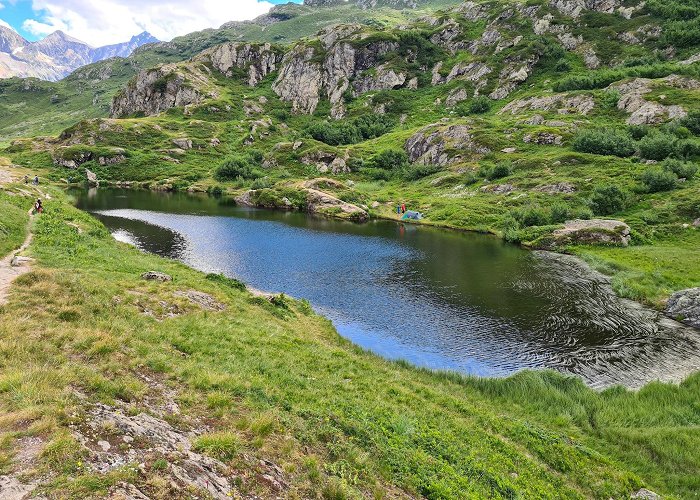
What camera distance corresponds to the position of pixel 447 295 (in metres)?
50.1

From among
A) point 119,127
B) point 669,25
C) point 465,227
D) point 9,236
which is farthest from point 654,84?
point 119,127

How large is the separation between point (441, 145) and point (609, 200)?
69.0m

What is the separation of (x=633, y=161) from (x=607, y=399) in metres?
106

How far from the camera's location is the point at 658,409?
2656cm

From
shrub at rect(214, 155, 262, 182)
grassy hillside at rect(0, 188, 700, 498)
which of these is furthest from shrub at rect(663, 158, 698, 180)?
shrub at rect(214, 155, 262, 182)

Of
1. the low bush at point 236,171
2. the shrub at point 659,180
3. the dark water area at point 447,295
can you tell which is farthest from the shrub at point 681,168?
the low bush at point 236,171

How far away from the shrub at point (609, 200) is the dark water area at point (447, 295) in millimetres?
24957

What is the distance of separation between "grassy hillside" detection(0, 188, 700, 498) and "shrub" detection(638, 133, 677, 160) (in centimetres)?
10233

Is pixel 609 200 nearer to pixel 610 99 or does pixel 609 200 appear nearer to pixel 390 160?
pixel 390 160

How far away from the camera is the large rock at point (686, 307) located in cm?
4256

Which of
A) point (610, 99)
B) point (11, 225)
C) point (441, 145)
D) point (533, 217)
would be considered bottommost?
point (11, 225)

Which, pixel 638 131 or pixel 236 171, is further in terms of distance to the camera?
pixel 236 171

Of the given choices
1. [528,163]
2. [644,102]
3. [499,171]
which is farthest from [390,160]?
[644,102]

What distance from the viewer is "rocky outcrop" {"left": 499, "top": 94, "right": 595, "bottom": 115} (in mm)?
154125
